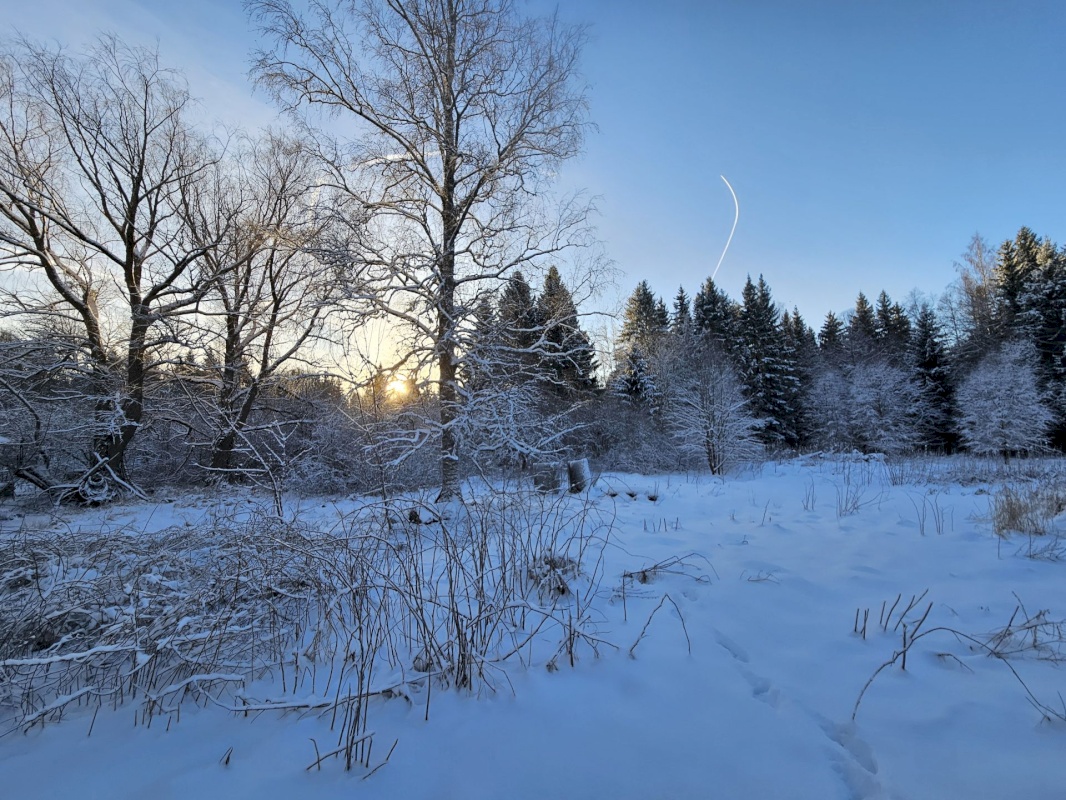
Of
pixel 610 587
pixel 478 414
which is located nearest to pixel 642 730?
pixel 610 587

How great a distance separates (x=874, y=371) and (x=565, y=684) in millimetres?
30187

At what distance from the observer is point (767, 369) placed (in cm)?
2675

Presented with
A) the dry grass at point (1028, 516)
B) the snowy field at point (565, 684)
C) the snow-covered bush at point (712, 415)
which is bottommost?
the snowy field at point (565, 684)

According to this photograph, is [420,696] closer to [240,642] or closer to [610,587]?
[240,642]

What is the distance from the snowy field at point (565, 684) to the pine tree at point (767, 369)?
25.0m

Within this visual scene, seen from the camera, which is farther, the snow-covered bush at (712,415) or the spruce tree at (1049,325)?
the spruce tree at (1049,325)

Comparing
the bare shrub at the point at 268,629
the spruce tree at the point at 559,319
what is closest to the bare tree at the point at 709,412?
the spruce tree at the point at 559,319

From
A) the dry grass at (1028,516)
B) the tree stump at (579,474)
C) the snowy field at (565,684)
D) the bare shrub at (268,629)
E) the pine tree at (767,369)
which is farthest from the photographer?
the pine tree at (767,369)

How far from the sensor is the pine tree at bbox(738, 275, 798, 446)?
26203mm

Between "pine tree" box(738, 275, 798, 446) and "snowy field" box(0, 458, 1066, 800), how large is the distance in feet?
82.1

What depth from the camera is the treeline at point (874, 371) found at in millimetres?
18812

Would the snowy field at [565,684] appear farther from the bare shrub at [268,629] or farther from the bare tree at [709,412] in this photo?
the bare tree at [709,412]

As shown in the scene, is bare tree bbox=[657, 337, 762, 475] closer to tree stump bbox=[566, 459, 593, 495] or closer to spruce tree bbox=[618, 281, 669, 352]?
spruce tree bbox=[618, 281, 669, 352]

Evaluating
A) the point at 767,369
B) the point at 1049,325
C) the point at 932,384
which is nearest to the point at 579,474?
the point at 767,369
